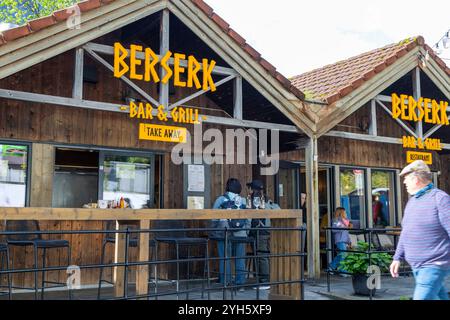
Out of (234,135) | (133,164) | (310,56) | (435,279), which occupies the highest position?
(310,56)

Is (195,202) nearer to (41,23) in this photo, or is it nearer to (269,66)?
(269,66)

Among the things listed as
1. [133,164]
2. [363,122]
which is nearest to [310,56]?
[363,122]

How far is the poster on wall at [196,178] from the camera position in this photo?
9016 millimetres

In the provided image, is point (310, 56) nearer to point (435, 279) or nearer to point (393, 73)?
point (393, 73)

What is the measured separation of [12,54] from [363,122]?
7.51 m

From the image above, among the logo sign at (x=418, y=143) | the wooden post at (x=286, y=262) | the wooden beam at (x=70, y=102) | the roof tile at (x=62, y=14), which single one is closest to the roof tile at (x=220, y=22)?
the wooden beam at (x=70, y=102)

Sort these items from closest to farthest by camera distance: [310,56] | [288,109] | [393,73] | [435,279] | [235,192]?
[435,279] → [235,192] → [288,109] → [393,73] → [310,56]

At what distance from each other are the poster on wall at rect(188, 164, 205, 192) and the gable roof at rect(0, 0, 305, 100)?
A: 2072mm

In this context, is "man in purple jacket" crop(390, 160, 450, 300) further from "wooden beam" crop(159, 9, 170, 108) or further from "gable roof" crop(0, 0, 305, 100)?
"gable roof" crop(0, 0, 305, 100)

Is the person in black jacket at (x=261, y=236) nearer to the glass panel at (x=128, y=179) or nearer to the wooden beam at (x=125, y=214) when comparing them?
the glass panel at (x=128, y=179)

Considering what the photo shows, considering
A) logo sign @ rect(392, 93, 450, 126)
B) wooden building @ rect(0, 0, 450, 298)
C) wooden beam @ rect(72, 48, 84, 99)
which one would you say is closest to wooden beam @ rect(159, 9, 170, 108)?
wooden building @ rect(0, 0, 450, 298)

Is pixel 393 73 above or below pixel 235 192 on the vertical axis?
above

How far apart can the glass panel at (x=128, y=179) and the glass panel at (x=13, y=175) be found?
49.0 inches

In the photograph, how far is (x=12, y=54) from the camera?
5992mm
